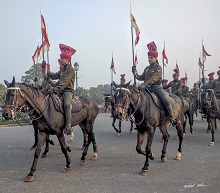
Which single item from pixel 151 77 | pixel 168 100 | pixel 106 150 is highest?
pixel 151 77

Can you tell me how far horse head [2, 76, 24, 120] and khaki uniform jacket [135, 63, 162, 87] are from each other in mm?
→ 3417

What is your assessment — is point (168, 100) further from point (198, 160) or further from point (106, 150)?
point (106, 150)

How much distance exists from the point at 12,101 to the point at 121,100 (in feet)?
8.65

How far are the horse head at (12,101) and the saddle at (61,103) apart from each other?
3.69 feet

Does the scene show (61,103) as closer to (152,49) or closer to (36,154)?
(36,154)

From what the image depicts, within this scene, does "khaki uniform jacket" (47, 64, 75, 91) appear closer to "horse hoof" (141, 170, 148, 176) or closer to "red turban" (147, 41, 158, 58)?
"red turban" (147, 41, 158, 58)

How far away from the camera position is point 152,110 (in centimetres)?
749

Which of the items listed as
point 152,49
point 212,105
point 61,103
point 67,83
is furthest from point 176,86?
point 61,103

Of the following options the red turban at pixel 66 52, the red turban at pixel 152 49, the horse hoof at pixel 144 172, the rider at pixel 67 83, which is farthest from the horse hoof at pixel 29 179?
the red turban at pixel 152 49

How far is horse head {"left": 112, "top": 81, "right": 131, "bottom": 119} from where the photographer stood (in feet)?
21.5

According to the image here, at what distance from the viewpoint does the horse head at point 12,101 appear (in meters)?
6.14

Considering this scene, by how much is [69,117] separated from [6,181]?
2.23m

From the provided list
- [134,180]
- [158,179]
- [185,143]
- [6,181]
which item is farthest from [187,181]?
[185,143]

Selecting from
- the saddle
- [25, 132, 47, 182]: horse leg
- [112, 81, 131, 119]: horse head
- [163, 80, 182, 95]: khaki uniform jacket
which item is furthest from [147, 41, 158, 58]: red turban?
[163, 80, 182, 95]: khaki uniform jacket
